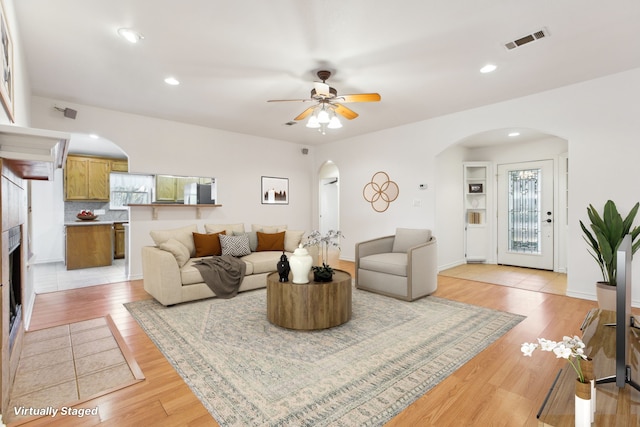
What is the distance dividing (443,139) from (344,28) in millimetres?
3107

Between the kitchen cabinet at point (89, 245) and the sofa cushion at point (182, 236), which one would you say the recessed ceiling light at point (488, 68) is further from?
the kitchen cabinet at point (89, 245)

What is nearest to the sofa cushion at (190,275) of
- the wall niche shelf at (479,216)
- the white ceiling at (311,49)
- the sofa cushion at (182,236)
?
the sofa cushion at (182,236)

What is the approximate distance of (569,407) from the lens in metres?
1.17

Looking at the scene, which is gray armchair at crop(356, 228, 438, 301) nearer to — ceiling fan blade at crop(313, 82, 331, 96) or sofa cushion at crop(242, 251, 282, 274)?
sofa cushion at crop(242, 251, 282, 274)

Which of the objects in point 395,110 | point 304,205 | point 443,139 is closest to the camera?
point 395,110

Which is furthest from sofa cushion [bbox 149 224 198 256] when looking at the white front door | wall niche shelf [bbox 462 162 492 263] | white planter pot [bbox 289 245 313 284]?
the white front door

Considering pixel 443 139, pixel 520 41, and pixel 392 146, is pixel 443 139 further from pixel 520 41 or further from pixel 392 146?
pixel 520 41

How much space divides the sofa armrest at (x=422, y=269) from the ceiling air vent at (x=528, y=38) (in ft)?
7.57

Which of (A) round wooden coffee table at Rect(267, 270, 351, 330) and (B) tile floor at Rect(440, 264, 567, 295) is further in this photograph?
(B) tile floor at Rect(440, 264, 567, 295)

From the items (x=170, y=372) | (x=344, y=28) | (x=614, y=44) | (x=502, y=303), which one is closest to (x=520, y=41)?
(x=614, y=44)

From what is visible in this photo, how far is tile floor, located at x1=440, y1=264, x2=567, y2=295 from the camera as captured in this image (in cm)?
458

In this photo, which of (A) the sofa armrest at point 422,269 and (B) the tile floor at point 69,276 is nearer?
(A) the sofa armrest at point 422,269

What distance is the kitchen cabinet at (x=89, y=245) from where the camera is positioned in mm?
6059

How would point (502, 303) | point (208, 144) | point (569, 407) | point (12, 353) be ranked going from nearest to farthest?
1. point (569, 407)
2. point (12, 353)
3. point (502, 303)
4. point (208, 144)
